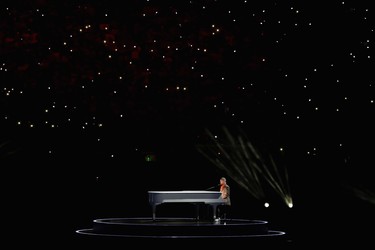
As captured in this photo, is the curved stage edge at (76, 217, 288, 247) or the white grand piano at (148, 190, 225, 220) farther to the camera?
the white grand piano at (148, 190, 225, 220)

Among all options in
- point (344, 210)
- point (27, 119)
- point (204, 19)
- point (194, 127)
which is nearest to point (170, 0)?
point (204, 19)

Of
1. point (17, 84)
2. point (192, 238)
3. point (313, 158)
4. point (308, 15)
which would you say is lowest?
point (192, 238)

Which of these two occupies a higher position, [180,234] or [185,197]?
[185,197]

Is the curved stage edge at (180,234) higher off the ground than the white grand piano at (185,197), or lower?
lower

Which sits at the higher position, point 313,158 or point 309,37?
point 309,37

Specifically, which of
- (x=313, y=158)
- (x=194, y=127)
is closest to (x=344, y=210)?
(x=313, y=158)

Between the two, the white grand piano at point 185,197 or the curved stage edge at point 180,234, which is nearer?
the curved stage edge at point 180,234

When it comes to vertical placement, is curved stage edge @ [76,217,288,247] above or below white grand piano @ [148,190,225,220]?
below

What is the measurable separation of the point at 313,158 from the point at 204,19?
13.1ft

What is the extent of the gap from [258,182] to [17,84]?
18.8ft

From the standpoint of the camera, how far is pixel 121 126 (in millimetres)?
18141

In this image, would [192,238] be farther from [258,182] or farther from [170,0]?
[170,0]

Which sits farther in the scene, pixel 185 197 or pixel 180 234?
pixel 185 197

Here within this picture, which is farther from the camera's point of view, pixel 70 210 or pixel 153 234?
pixel 70 210
